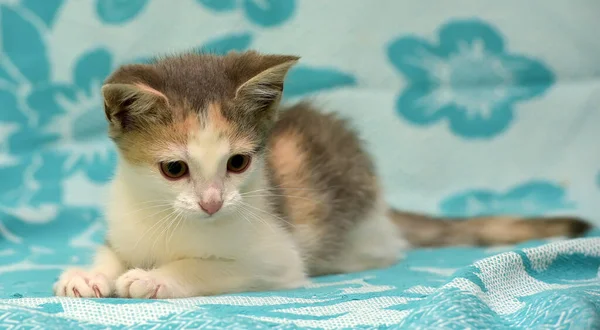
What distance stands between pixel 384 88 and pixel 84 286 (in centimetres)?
159

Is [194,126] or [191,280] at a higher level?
[194,126]

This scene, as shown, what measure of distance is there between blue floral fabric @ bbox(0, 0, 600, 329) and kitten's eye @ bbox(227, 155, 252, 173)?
1.03m

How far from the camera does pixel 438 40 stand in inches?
107

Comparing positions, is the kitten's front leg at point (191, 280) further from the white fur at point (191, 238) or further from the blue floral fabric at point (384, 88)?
the blue floral fabric at point (384, 88)

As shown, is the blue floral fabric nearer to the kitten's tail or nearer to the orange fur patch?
the kitten's tail

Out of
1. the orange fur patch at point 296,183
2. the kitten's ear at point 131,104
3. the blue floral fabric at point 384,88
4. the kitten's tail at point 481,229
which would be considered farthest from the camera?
the blue floral fabric at point 384,88

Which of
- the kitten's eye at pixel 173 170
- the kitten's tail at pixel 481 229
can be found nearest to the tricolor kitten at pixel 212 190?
the kitten's eye at pixel 173 170

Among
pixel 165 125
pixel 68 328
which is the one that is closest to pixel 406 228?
pixel 165 125

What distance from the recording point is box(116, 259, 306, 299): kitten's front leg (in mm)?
1428

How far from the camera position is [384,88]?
275cm

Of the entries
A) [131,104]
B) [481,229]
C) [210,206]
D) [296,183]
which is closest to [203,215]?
[210,206]

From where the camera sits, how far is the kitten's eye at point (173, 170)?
1431 millimetres

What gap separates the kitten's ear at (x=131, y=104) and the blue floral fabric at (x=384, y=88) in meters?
0.97

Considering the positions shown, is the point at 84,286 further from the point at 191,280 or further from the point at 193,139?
the point at 193,139
